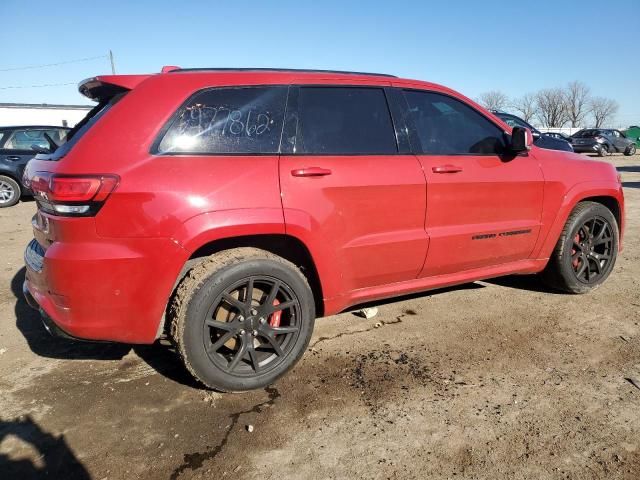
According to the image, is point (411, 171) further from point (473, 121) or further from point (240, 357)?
point (240, 357)

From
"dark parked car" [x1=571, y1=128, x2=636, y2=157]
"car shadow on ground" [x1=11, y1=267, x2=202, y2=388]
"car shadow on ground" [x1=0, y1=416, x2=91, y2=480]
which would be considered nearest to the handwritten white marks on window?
"car shadow on ground" [x1=11, y1=267, x2=202, y2=388]

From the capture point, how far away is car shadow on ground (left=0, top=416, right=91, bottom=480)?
6.82 feet

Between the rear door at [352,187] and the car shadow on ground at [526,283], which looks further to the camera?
the car shadow on ground at [526,283]

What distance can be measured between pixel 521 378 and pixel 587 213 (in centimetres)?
192

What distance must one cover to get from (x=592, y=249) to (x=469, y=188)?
170 cm

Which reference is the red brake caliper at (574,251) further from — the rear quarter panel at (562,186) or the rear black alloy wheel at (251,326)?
the rear black alloy wheel at (251,326)

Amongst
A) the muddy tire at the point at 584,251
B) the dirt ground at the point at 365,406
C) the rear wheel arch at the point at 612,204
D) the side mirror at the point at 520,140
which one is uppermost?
the side mirror at the point at 520,140

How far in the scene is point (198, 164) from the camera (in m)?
2.51

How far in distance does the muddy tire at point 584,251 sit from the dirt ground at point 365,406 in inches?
13.9

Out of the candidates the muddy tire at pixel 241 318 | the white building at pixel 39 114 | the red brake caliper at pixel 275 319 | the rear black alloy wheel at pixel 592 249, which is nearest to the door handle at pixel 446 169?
the muddy tire at pixel 241 318

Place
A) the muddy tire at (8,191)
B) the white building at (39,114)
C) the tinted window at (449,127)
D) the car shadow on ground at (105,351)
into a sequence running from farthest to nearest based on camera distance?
the white building at (39,114)
the muddy tire at (8,191)
the tinted window at (449,127)
the car shadow on ground at (105,351)

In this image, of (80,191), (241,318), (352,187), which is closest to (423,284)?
(352,187)

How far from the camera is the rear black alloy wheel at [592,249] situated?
4.10m

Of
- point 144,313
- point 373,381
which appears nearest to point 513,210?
point 373,381
